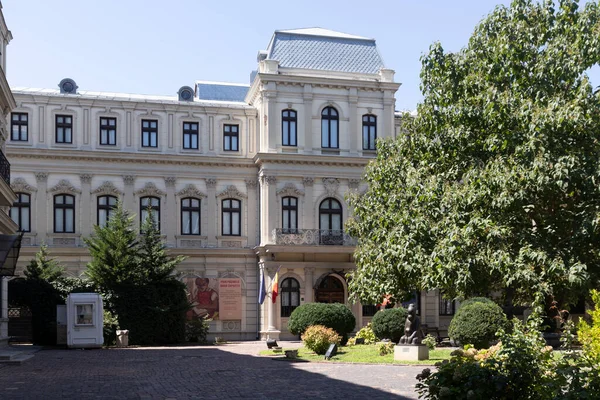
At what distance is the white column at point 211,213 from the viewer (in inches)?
1651

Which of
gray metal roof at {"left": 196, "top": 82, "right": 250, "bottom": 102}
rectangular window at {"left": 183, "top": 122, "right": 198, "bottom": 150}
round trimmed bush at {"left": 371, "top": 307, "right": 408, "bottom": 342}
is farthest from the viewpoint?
gray metal roof at {"left": 196, "top": 82, "right": 250, "bottom": 102}

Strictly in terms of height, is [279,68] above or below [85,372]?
above

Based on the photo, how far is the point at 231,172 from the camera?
138ft

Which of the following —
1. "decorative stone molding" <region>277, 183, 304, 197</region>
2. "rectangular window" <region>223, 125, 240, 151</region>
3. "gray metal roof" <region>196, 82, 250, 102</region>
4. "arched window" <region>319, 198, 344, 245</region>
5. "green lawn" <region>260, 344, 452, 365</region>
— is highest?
"gray metal roof" <region>196, 82, 250, 102</region>

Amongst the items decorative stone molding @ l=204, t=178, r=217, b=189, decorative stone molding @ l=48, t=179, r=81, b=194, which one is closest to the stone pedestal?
decorative stone molding @ l=204, t=178, r=217, b=189

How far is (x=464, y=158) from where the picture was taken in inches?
900

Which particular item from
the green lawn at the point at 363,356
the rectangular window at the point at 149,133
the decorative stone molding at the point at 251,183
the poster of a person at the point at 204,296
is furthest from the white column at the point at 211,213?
the green lawn at the point at 363,356

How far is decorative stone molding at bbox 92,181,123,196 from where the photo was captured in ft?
134

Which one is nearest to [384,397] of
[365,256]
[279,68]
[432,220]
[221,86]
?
[432,220]

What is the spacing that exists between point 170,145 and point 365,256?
1823cm

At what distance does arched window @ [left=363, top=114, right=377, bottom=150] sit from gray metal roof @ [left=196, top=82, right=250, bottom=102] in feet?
33.3

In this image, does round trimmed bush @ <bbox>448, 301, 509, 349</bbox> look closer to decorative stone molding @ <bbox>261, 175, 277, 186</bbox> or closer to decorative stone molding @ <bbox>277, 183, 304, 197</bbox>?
decorative stone molding @ <bbox>277, 183, 304, 197</bbox>

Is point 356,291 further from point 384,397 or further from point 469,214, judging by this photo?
point 384,397

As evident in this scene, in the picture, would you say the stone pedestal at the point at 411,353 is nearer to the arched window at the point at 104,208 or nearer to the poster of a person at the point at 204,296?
the poster of a person at the point at 204,296
